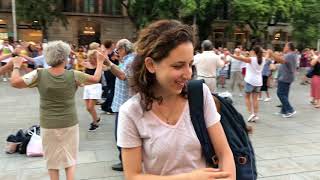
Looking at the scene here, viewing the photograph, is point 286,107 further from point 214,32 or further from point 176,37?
point 214,32

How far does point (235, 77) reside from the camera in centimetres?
1427

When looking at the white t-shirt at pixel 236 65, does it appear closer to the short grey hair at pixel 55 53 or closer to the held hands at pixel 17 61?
the short grey hair at pixel 55 53

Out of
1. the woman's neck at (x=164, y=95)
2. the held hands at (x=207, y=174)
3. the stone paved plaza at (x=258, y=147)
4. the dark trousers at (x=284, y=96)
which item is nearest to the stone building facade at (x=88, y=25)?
the stone paved plaza at (x=258, y=147)

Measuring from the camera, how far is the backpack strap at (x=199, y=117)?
1.78m

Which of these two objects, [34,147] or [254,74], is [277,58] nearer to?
[254,74]

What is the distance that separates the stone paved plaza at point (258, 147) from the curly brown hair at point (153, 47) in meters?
3.63

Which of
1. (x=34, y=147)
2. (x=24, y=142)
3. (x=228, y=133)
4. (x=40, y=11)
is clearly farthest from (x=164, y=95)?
(x=40, y=11)

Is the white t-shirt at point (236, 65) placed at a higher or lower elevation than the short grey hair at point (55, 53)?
lower

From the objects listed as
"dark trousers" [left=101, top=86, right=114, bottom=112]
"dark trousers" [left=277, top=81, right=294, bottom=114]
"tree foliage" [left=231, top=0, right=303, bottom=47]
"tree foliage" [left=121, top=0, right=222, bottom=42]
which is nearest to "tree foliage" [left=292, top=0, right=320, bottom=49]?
"tree foliage" [left=231, top=0, right=303, bottom=47]

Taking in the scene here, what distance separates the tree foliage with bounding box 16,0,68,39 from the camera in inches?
1243

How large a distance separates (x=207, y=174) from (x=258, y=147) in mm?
5235

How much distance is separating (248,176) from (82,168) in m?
4.05

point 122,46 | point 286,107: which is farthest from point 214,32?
point 122,46

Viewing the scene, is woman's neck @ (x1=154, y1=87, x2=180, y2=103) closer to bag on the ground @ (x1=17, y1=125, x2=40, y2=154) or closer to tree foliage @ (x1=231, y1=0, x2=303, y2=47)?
bag on the ground @ (x1=17, y1=125, x2=40, y2=154)
